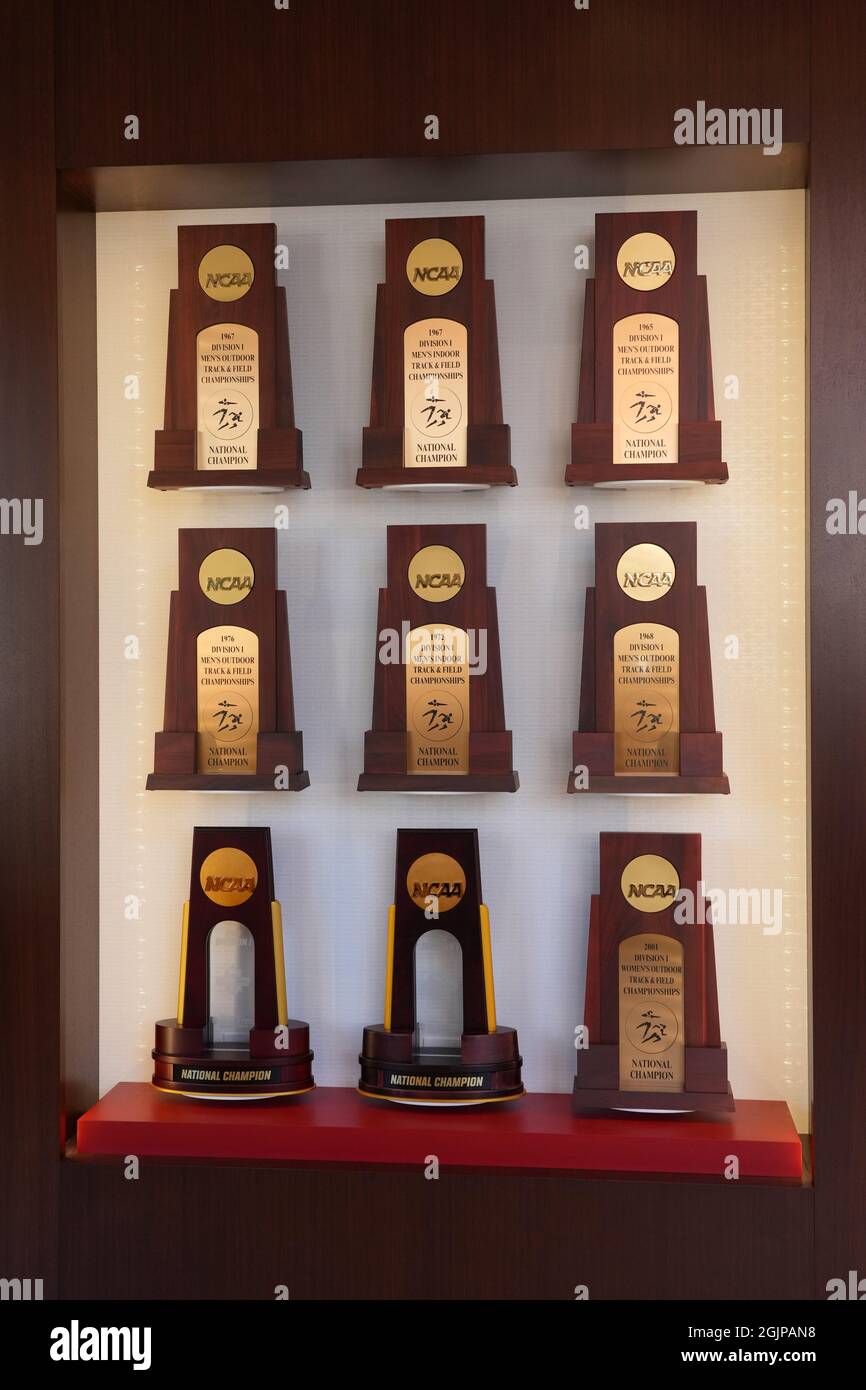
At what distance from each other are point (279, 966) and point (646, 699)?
0.79 meters

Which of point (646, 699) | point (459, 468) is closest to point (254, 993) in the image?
point (646, 699)

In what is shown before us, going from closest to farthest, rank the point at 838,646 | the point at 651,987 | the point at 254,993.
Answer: the point at 838,646 → the point at 651,987 → the point at 254,993

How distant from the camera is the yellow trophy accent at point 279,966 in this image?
221cm

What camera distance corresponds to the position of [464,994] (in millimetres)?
2164

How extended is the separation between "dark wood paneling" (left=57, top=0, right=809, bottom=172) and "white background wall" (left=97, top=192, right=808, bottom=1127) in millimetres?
229

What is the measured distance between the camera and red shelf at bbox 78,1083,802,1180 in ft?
6.63

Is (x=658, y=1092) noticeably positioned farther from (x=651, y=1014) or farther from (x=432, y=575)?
(x=432, y=575)

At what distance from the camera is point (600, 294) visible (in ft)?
7.09

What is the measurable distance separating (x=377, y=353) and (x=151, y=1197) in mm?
1480

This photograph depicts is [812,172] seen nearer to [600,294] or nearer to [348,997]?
[600,294]

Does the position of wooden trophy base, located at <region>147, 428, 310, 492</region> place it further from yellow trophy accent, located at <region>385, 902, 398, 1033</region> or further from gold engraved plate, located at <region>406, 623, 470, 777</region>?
yellow trophy accent, located at <region>385, 902, 398, 1033</region>

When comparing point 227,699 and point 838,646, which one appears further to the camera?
point 227,699

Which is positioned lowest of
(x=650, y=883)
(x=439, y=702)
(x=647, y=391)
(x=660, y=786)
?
(x=650, y=883)

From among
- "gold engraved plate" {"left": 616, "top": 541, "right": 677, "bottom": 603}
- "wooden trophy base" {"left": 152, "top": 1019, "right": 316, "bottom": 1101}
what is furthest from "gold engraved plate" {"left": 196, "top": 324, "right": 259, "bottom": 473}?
"wooden trophy base" {"left": 152, "top": 1019, "right": 316, "bottom": 1101}
